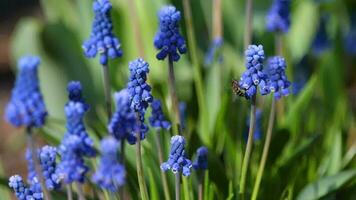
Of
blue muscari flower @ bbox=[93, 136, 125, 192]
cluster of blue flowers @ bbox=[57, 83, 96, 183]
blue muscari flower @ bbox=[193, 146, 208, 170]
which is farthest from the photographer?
blue muscari flower @ bbox=[193, 146, 208, 170]

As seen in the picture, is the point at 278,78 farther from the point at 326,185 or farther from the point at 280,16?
the point at 280,16

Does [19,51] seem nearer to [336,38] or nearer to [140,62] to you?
[336,38]

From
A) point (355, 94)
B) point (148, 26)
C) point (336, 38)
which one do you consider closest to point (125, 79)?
point (148, 26)

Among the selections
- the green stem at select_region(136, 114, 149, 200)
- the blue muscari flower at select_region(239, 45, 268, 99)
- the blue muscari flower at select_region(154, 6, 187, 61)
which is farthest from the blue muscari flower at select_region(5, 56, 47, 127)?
the blue muscari flower at select_region(239, 45, 268, 99)

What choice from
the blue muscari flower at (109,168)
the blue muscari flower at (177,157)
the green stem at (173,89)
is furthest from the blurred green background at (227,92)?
the blue muscari flower at (109,168)

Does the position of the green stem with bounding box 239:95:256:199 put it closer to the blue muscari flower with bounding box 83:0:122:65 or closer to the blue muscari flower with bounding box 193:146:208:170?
the blue muscari flower with bounding box 193:146:208:170

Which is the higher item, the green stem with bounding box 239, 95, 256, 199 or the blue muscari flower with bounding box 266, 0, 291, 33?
the blue muscari flower with bounding box 266, 0, 291, 33
